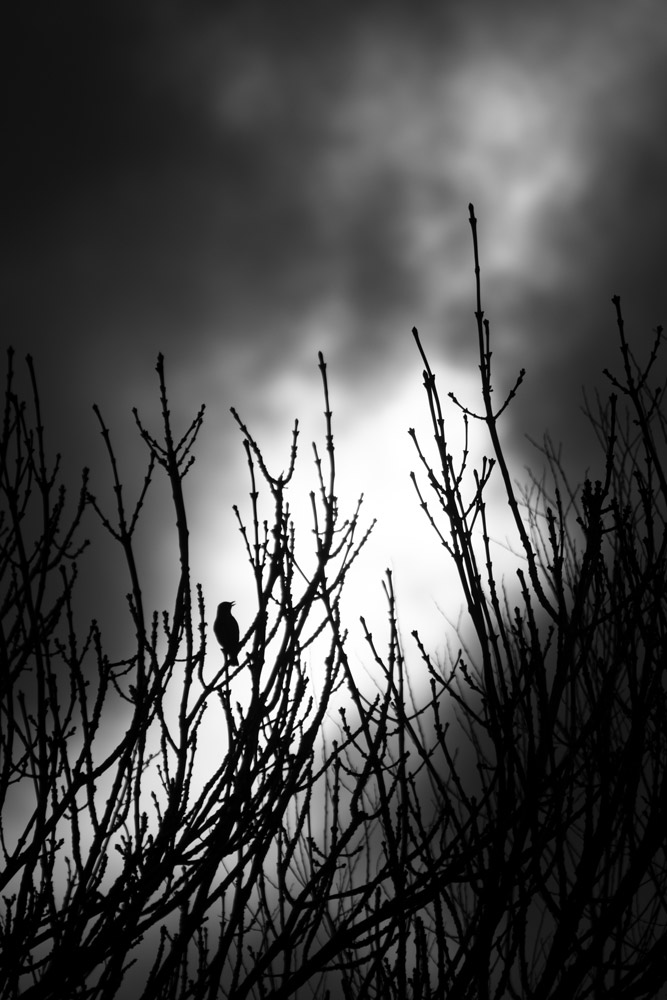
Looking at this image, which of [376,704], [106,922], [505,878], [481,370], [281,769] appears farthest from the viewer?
[376,704]

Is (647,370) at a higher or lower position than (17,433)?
higher

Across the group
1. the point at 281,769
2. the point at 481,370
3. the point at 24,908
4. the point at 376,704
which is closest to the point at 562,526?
the point at 481,370

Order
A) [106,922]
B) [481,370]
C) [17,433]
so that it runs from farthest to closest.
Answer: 1. [17,433]
2. [481,370]
3. [106,922]

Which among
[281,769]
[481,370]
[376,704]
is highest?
[481,370]

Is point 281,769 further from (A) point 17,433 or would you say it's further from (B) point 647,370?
(B) point 647,370

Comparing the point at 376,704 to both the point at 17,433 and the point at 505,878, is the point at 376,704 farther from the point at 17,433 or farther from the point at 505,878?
the point at 17,433

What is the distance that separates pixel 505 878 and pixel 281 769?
31.2 inches

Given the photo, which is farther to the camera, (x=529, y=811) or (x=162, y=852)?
(x=162, y=852)

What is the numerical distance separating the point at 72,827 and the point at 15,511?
3.79 ft

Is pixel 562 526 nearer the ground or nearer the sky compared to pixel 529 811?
nearer the sky

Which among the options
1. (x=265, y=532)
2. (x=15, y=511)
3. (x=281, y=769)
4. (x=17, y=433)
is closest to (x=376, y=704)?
(x=281, y=769)

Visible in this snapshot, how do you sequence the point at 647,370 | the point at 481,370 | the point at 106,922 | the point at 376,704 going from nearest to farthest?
the point at 106,922 → the point at 481,370 → the point at 376,704 → the point at 647,370

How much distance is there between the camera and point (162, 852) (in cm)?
243

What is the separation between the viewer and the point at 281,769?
8.08ft
